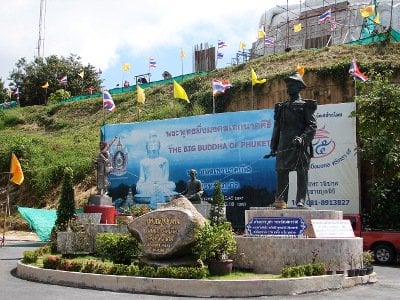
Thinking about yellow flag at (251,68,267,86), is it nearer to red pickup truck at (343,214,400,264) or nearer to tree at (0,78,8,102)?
red pickup truck at (343,214,400,264)

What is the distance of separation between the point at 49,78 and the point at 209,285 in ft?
159

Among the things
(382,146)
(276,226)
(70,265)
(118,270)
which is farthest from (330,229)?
(382,146)

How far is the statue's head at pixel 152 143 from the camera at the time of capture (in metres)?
27.0

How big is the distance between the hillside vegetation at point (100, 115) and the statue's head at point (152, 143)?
621 cm

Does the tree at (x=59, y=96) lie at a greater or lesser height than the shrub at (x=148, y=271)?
greater

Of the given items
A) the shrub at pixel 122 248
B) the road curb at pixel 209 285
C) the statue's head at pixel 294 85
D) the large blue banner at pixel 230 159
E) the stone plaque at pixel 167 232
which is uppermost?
the statue's head at pixel 294 85

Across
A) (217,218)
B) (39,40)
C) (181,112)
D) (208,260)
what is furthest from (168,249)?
(39,40)

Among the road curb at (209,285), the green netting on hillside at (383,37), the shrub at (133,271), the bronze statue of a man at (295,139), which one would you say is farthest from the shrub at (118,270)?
the green netting on hillside at (383,37)

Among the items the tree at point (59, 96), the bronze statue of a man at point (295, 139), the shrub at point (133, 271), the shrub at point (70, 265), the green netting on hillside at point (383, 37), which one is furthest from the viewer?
the tree at point (59, 96)

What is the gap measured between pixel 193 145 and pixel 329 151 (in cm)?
655

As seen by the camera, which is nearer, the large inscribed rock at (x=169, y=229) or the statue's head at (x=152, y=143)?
the large inscribed rock at (x=169, y=229)

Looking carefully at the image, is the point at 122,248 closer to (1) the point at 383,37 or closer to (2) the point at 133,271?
(2) the point at 133,271

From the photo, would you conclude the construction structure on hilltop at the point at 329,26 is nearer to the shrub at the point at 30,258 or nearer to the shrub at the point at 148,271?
the shrub at the point at 30,258

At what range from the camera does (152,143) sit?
2723cm
